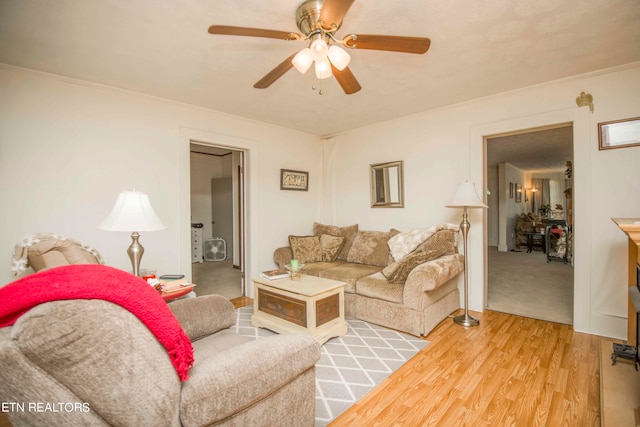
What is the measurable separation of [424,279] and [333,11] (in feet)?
7.27

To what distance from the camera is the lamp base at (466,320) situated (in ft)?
9.83

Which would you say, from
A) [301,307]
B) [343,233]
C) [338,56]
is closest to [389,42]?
[338,56]

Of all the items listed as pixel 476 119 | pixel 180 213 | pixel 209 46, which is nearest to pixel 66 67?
pixel 209 46

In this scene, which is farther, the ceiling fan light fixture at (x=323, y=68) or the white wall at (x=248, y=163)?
the white wall at (x=248, y=163)

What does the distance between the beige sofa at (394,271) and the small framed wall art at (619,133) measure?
1.51 meters

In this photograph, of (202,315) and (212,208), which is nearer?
(202,315)

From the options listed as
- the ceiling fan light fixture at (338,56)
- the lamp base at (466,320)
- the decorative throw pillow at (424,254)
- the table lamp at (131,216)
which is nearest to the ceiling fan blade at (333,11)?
the ceiling fan light fixture at (338,56)

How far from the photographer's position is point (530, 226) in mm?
8102

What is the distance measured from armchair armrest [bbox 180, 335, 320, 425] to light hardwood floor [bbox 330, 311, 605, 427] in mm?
788

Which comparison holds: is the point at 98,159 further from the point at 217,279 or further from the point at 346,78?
the point at 217,279

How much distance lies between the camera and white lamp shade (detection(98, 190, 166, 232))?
6.53 ft

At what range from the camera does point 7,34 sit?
2039 mm

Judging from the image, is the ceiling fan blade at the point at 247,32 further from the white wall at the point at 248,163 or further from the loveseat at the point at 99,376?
the white wall at the point at 248,163

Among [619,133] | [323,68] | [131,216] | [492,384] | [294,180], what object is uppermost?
[323,68]
